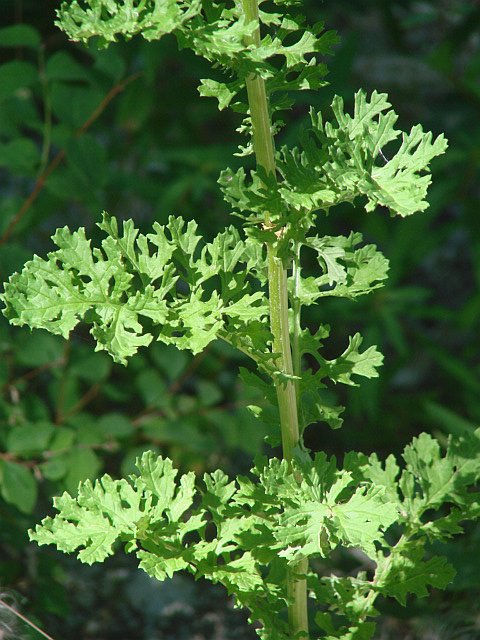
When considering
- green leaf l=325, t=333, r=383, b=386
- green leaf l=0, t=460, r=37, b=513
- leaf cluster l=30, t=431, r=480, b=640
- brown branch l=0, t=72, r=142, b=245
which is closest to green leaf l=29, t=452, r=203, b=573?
leaf cluster l=30, t=431, r=480, b=640

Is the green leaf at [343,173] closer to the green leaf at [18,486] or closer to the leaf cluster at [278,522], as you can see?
the leaf cluster at [278,522]

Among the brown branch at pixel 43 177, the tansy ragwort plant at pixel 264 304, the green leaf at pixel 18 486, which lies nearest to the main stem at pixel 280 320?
the tansy ragwort plant at pixel 264 304

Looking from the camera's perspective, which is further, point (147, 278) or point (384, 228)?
point (384, 228)

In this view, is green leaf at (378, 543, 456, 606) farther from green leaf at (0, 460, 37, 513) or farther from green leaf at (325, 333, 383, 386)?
green leaf at (0, 460, 37, 513)

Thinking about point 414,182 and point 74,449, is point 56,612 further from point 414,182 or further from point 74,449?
point 414,182

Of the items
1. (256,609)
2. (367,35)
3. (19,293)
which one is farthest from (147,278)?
(367,35)

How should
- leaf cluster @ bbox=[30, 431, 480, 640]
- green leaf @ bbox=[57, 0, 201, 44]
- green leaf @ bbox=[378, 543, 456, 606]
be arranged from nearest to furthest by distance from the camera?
Result: green leaf @ bbox=[57, 0, 201, 44] → leaf cluster @ bbox=[30, 431, 480, 640] → green leaf @ bbox=[378, 543, 456, 606]

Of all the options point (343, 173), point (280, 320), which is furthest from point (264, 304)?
point (343, 173)
